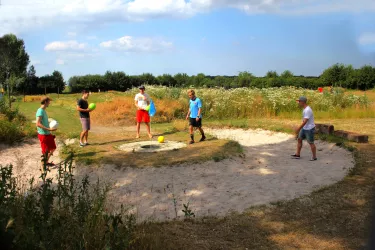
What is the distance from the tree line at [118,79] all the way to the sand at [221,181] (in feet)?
113

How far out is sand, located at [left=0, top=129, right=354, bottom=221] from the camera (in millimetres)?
6352

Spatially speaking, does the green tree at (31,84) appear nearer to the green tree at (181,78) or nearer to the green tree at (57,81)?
the green tree at (57,81)

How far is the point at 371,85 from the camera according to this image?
39594 millimetres

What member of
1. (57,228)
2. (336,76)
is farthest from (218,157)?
(336,76)

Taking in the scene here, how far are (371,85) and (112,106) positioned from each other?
30.6 meters

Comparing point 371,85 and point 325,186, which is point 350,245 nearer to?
point 325,186

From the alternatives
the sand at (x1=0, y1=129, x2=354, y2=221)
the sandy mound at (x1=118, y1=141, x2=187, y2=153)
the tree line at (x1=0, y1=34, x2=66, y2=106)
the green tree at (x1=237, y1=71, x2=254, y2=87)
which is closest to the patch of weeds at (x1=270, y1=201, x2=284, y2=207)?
the sand at (x1=0, y1=129, x2=354, y2=221)

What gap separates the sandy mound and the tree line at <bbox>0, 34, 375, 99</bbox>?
1341 inches

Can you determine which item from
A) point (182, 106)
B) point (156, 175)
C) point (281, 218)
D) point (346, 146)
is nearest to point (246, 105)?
point (182, 106)

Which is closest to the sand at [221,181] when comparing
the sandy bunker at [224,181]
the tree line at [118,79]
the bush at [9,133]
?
the sandy bunker at [224,181]

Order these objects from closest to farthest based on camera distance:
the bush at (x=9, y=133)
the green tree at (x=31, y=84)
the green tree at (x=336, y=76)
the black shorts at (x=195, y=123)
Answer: the black shorts at (x=195, y=123)
the bush at (x=9, y=133)
the green tree at (x=336, y=76)
the green tree at (x=31, y=84)

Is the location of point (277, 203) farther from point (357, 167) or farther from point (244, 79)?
point (244, 79)

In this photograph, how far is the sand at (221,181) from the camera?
6352 mm

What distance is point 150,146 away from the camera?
10867mm
